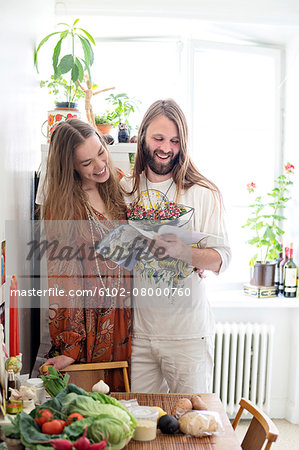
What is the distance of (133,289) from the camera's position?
193 cm

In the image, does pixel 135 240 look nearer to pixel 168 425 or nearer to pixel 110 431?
pixel 168 425

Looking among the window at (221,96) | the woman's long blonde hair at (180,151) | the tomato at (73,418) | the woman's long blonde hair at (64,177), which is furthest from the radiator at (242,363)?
the tomato at (73,418)

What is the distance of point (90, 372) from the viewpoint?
1.87 metres

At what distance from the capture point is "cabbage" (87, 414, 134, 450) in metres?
1.10

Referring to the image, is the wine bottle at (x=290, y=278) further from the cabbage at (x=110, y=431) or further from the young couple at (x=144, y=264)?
the cabbage at (x=110, y=431)

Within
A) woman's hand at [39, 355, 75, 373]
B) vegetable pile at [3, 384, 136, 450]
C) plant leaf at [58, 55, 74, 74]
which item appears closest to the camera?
vegetable pile at [3, 384, 136, 450]

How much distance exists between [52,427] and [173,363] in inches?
33.4

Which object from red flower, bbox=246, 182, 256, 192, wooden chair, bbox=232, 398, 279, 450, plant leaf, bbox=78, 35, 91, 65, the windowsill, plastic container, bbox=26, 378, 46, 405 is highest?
plant leaf, bbox=78, 35, 91, 65

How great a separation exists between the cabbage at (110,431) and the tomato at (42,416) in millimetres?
101

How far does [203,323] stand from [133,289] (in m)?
0.30

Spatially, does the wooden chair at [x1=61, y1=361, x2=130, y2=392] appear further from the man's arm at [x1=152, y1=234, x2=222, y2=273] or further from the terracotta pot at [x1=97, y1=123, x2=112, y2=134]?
the terracotta pot at [x1=97, y1=123, x2=112, y2=134]

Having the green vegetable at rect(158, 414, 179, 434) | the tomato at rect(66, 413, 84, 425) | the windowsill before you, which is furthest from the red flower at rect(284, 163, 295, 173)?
the tomato at rect(66, 413, 84, 425)

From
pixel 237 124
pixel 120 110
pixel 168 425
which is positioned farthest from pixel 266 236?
pixel 168 425

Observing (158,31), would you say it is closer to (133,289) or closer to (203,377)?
(133,289)
